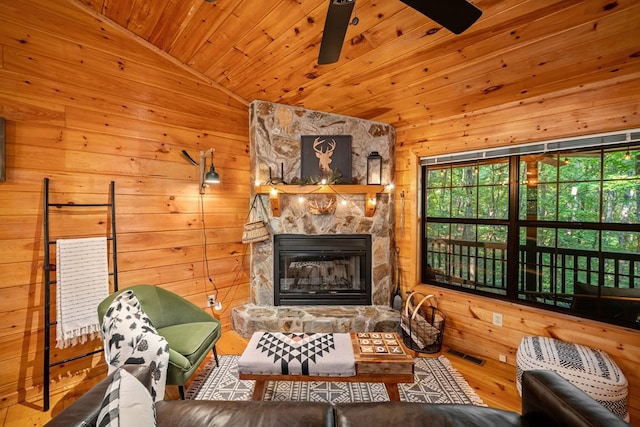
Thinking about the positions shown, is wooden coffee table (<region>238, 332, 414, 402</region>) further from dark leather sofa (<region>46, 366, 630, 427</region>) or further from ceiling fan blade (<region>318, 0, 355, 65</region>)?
ceiling fan blade (<region>318, 0, 355, 65</region>)

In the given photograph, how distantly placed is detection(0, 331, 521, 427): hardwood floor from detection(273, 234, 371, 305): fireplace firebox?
0.83 meters

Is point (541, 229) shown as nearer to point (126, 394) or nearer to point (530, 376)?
point (530, 376)

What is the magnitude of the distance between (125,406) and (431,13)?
2012mm

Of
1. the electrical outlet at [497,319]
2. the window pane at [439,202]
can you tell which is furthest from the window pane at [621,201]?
the window pane at [439,202]

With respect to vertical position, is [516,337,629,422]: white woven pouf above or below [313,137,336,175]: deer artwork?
below

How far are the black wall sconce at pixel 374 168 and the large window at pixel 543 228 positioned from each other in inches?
21.9

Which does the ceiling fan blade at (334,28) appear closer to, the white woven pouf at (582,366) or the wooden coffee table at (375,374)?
the wooden coffee table at (375,374)

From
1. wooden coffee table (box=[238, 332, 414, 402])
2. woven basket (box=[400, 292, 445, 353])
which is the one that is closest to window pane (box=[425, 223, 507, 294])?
woven basket (box=[400, 292, 445, 353])

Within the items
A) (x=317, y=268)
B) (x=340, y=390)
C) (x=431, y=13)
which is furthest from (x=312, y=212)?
(x=431, y=13)

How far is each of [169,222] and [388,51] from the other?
2547mm

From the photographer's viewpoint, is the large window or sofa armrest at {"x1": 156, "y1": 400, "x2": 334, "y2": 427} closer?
sofa armrest at {"x1": 156, "y1": 400, "x2": 334, "y2": 427}

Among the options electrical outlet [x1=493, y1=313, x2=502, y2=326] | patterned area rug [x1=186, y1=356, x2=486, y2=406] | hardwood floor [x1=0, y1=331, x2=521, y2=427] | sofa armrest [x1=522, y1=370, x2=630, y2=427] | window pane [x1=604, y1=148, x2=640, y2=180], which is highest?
window pane [x1=604, y1=148, x2=640, y2=180]

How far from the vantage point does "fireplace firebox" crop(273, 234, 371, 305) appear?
3.39 meters

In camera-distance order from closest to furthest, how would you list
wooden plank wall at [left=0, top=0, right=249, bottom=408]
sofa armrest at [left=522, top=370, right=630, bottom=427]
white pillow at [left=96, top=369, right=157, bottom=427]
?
white pillow at [left=96, top=369, right=157, bottom=427] → sofa armrest at [left=522, top=370, right=630, bottom=427] → wooden plank wall at [left=0, top=0, right=249, bottom=408]
